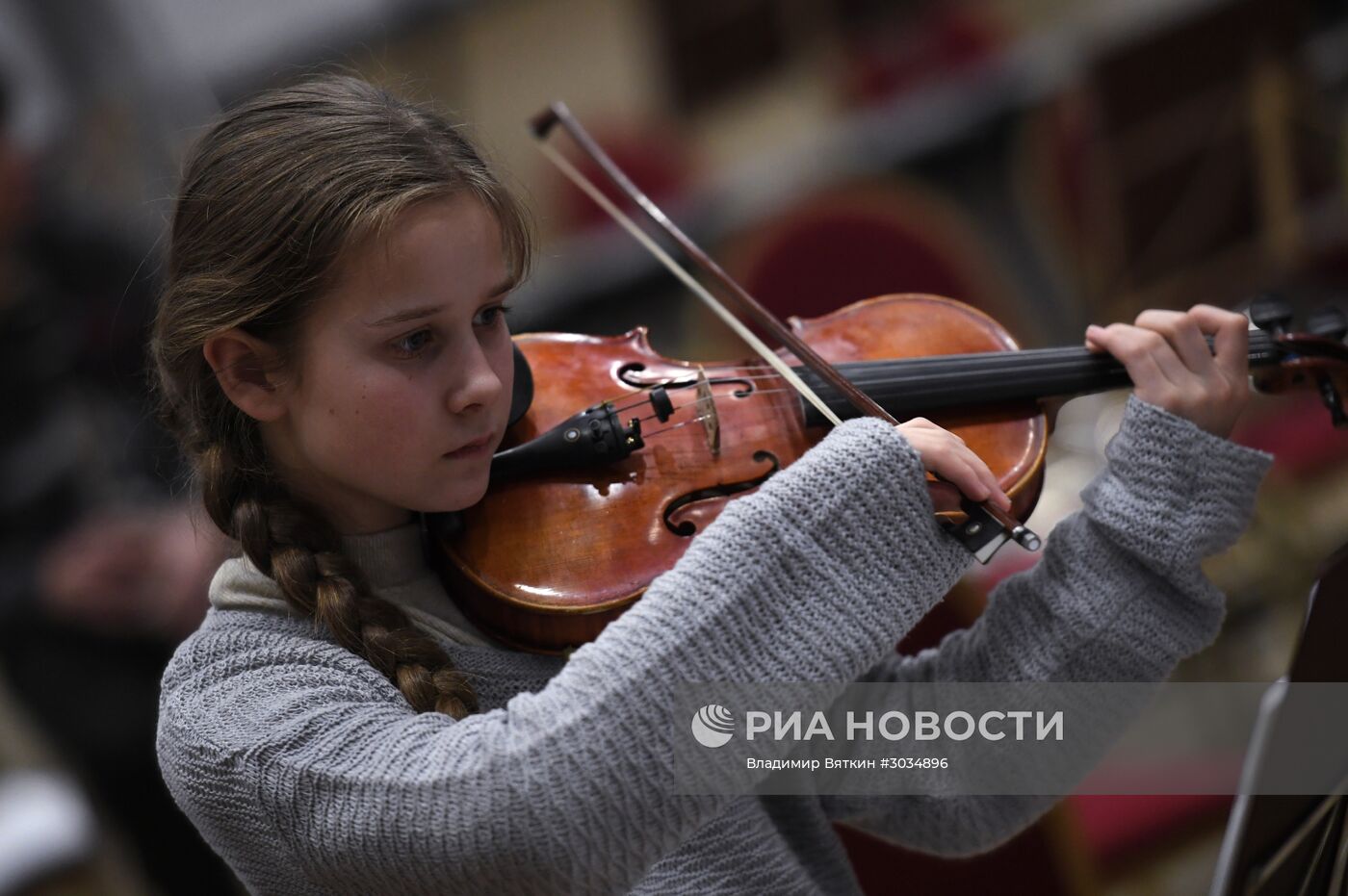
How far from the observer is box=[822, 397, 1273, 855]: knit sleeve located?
A: 2.81ft

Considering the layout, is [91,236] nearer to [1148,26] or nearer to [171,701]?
[171,701]

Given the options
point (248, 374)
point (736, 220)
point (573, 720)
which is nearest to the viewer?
point (573, 720)

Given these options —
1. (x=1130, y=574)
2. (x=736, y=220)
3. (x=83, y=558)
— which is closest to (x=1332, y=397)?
(x=1130, y=574)

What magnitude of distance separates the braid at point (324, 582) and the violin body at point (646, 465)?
5 cm

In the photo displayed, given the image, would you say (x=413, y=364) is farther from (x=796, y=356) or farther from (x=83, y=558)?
(x=83, y=558)

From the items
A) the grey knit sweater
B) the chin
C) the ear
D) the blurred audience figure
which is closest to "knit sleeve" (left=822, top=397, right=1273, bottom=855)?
the grey knit sweater

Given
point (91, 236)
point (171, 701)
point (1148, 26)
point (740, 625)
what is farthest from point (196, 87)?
point (740, 625)

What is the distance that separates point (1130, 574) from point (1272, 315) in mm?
230

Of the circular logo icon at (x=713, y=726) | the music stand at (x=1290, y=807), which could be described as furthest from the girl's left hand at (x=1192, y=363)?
the circular logo icon at (x=713, y=726)

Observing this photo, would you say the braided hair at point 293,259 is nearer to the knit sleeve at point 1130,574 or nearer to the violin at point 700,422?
the violin at point 700,422

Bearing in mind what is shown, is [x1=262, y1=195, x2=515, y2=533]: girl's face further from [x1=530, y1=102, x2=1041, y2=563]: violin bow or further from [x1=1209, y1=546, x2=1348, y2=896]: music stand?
[x1=1209, y1=546, x2=1348, y2=896]: music stand

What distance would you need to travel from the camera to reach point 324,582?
0.79m

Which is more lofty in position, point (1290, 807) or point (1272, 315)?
point (1272, 315)

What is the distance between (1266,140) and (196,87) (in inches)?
90.8
